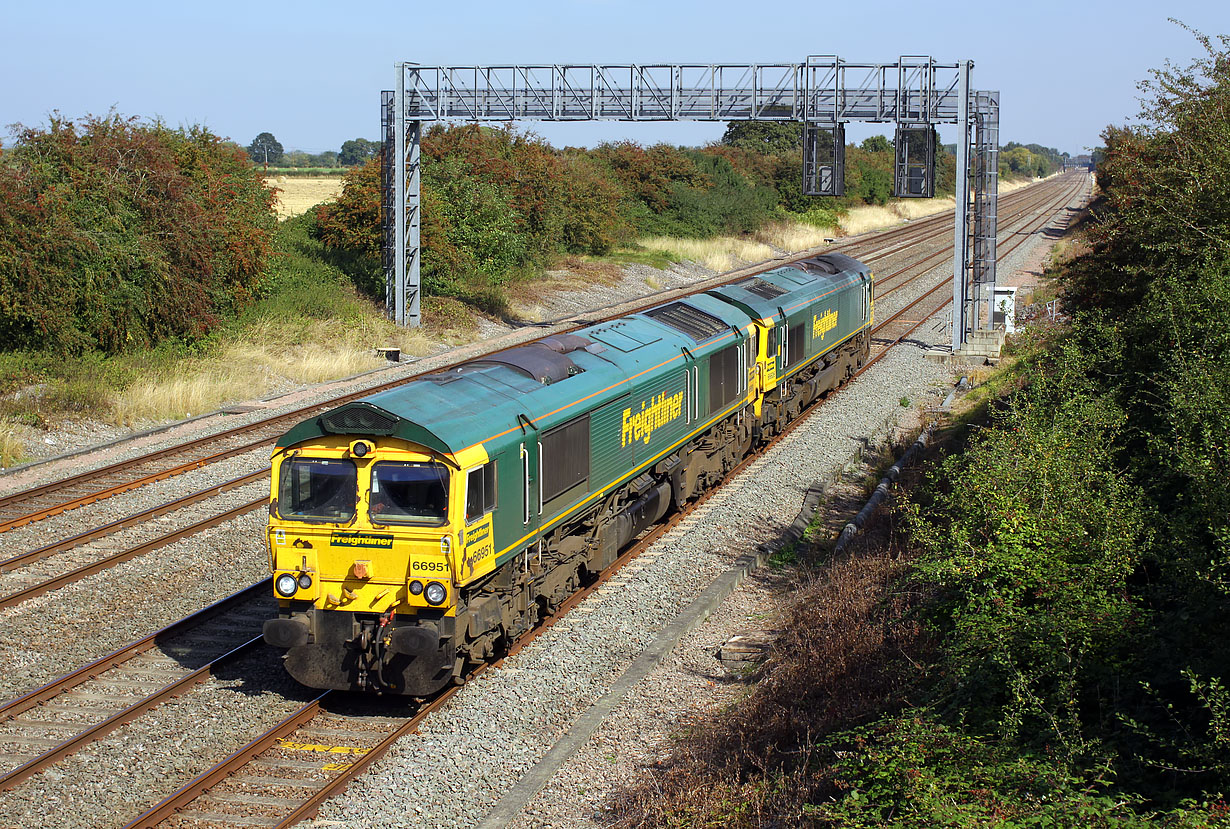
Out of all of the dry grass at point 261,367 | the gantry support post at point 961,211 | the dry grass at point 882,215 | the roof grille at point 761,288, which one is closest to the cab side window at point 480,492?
the roof grille at point 761,288

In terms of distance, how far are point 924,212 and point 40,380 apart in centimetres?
7690

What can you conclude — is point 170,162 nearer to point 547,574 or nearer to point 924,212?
point 547,574

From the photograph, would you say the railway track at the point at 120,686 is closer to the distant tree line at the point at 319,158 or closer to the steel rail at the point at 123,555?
the steel rail at the point at 123,555

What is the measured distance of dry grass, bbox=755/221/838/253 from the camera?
5969cm

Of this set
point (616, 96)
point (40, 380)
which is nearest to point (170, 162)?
point (40, 380)

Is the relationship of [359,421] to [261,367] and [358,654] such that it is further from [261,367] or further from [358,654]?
[261,367]

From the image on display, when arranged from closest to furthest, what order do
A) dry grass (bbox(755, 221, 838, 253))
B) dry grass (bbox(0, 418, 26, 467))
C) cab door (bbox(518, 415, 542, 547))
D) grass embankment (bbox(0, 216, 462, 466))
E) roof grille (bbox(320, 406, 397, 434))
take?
roof grille (bbox(320, 406, 397, 434)), cab door (bbox(518, 415, 542, 547)), dry grass (bbox(0, 418, 26, 467)), grass embankment (bbox(0, 216, 462, 466)), dry grass (bbox(755, 221, 838, 253))

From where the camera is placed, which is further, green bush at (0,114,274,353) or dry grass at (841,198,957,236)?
dry grass at (841,198,957,236)

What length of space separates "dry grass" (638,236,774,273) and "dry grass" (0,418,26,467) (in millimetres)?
34171

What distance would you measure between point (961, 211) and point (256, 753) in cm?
2522

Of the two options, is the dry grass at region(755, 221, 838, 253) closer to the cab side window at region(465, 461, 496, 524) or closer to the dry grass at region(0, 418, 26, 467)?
the dry grass at region(0, 418, 26, 467)

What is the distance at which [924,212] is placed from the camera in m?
87.5

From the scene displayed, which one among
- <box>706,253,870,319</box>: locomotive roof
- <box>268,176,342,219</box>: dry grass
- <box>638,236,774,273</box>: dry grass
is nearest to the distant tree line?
<box>268,176,342,219</box>: dry grass

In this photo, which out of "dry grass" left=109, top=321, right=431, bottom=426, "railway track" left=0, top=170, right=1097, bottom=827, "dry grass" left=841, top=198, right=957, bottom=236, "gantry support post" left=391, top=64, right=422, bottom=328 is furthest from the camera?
"dry grass" left=841, top=198, right=957, bottom=236
